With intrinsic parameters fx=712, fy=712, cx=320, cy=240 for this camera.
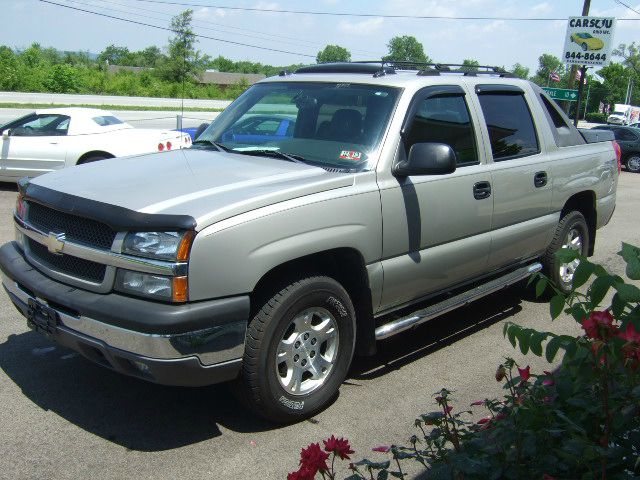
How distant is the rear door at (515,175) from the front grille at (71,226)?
286cm

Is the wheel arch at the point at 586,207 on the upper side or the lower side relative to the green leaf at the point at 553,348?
lower

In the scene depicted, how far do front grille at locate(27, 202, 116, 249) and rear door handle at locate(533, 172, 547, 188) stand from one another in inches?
137

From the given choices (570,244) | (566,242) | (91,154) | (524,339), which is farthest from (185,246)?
(91,154)

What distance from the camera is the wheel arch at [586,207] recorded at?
6550 millimetres

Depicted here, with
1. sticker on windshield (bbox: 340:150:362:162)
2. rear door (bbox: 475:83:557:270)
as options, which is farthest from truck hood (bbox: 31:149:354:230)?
rear door (bbox: 475:83:557:270)

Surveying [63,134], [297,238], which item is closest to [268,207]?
[297,238]

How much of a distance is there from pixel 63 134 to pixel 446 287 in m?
8.58

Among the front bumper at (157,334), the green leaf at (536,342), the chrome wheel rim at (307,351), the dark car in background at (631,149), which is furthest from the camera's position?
the dark car in background at (631,149)

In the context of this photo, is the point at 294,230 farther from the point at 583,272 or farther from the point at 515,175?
the point at 515,175

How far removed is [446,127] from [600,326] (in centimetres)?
317

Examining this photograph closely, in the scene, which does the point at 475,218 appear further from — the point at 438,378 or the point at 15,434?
the point at 15,434

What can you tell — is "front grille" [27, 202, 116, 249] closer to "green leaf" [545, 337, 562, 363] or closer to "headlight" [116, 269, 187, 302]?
"headlight" [116, 269, 187, 302]

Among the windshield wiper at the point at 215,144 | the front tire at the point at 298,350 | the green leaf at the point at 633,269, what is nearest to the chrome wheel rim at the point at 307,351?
the front tire at the point at 298,350

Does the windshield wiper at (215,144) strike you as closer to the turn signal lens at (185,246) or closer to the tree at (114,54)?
the turn signal lens at (185,246)
